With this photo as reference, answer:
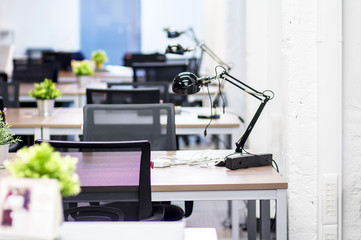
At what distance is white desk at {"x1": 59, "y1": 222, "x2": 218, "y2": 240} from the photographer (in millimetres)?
1466

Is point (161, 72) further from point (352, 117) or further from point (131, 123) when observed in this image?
point (352, 117)

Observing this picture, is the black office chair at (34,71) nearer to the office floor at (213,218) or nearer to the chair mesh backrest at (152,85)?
the chair mesh backrest at (152,85)

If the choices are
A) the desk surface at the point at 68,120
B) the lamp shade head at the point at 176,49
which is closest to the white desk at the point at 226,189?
the desk surface at the point at 68,120

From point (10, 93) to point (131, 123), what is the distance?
6.52 feet

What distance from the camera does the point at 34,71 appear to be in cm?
710

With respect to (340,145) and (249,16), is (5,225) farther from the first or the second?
(249,16)

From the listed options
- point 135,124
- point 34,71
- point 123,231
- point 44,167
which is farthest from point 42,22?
point 44,167

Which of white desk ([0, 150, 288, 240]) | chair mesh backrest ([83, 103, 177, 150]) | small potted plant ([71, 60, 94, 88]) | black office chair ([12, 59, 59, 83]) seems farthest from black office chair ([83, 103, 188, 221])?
black office chair ([12, 59, 59, 83])

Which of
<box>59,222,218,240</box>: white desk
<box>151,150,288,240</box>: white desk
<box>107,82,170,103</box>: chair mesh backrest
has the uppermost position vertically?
<box>107,82,170,103</box>: chair mesh backrest

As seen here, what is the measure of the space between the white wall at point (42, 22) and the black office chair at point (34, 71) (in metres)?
4.44

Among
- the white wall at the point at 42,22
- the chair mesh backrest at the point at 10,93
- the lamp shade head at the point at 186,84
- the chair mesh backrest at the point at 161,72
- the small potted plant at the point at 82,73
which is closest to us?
the lamp shade head at the point at 186,84

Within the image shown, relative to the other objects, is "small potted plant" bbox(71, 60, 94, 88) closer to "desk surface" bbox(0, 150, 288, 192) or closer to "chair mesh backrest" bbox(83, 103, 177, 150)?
"chair mesh backrest" bbox(83, 103, 177, 150)

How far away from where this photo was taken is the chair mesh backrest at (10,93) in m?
4.77

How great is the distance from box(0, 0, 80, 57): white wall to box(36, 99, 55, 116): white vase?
750cm
